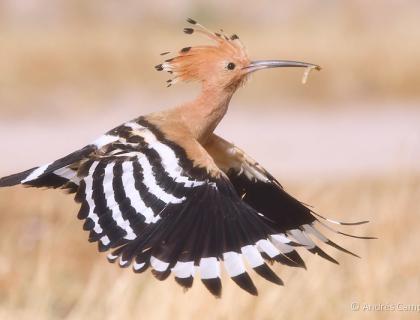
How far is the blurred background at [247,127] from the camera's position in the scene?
3.80 metres

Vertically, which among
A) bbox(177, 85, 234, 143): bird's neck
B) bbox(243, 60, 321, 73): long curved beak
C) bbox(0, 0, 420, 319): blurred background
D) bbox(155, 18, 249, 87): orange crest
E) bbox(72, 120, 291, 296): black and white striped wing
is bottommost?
bbox(0, 0, 420, 319): blurred background

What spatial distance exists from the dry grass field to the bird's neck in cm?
43

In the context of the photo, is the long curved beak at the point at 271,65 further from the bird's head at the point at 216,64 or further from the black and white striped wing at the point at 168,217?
the black and white striped wing at the point at 168,217

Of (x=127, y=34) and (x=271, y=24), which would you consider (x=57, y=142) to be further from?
(x=271, y=24)

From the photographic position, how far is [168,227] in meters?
3.03

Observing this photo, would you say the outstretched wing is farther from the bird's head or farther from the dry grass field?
the dry grass field

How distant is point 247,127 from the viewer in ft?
36.6

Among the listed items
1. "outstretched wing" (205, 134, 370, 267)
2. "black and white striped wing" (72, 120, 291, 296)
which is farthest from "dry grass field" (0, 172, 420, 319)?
"black and white striped wing" (72, 120, 291, 296)

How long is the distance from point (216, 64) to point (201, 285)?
652 millimetres

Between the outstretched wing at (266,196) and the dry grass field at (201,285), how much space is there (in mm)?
297

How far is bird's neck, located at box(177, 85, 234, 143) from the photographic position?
11.1 feet

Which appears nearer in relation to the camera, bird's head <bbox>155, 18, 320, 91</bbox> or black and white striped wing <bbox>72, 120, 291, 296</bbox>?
black and white striped wing <bbox>72, 120, 291, 296</bbox>

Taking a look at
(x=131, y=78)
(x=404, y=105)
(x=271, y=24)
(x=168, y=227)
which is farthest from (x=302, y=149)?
(x=168, y=227)

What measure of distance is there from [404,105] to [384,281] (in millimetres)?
7692
